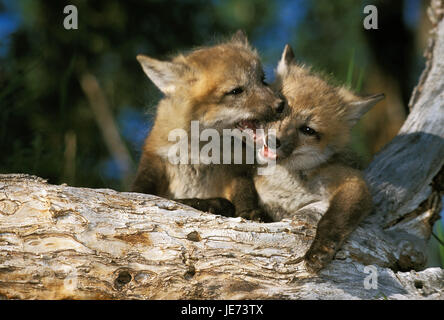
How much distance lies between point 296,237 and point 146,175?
1.67 metres

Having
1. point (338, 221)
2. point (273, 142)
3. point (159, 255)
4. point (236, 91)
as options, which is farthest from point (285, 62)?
point (159, 255)

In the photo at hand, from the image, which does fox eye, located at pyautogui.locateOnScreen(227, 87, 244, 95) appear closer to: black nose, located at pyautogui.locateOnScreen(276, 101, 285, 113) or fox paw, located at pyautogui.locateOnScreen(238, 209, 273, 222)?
black nose, located at pyautogui.locateOnScreen(276, 101, 285, 113)

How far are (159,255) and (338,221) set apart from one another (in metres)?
1.36

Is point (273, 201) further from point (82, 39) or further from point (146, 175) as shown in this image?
point (82, 39)

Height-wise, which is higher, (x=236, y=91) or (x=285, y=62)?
(x=285, y=62)

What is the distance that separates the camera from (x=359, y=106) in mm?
4715

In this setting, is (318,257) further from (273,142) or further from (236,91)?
(236,91)

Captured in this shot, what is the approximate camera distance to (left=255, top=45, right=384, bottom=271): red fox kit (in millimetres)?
4207

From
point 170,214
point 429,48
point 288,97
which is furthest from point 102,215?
point 429,48

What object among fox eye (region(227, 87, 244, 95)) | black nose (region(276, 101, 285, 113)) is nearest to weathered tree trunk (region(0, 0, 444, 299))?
black nose (region(276, 101, 285, 113))

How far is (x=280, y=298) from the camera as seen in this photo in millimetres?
3295

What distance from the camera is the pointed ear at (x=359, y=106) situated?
466 centimetres

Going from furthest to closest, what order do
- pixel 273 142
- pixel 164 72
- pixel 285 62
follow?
pixel 285 62
pixel 164 72
pixel 273 142

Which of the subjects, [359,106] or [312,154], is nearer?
[312,154]
